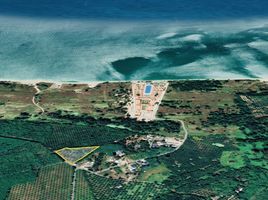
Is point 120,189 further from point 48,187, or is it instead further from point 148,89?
point 148,89

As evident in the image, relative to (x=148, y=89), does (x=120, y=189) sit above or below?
below

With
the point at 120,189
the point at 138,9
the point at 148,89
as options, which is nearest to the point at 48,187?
the point at 120,189

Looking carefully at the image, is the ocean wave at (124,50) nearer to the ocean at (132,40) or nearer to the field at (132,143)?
the ocean at (132,40)

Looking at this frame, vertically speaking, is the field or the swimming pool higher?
the swimming pool

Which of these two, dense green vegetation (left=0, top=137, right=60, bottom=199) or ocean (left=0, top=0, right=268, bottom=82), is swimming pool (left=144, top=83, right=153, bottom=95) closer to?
ocean (left=0, top=0, right=268, bottom=82)

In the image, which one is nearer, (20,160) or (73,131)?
(20,160)

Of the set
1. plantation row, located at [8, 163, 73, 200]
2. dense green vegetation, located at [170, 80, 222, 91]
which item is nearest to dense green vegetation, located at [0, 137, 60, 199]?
plantation row, located at [8, 163, 73, 200]
